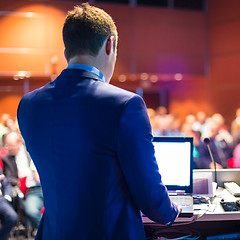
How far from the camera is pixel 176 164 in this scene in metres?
1.95

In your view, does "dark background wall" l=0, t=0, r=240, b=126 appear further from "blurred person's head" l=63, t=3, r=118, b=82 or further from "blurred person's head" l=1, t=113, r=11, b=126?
"blurred person's head" l=63, t=3, r=118, b=82

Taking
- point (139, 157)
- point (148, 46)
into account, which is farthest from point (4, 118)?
point (139, 157)

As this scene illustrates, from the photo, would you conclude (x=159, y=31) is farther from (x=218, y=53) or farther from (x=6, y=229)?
(x=6, y=229)

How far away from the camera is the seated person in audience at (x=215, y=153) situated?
4547mm

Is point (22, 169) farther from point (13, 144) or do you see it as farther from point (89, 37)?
point (89, 37)

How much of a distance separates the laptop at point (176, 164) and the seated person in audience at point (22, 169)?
6.74 feet

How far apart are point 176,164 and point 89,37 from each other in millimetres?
1149

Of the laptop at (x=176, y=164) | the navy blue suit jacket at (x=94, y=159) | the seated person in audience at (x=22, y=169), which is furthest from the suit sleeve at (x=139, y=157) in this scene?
the seated person in audience at (x=22, y=169)

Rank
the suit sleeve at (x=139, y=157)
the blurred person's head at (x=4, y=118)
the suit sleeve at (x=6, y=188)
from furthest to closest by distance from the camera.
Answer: the blurred person's head at (x=4, y=118) → the suit sleeve at (x=6, y=188) → the suit sleeve at (x=139, y=157)

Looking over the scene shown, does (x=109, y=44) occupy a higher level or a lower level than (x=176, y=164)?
higher

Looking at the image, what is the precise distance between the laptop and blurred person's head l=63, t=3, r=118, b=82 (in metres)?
1.02

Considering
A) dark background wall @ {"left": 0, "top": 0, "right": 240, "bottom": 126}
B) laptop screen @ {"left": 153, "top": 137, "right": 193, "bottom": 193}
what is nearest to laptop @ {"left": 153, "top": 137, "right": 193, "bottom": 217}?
laptop screen @ {"left": 153, "top": 137, "right": 193, "bottom": 193}

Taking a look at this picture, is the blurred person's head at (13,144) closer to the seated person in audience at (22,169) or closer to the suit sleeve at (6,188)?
the seated person in audience at (22,169)

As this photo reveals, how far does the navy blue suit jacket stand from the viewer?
0.92 meters
